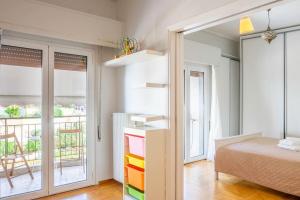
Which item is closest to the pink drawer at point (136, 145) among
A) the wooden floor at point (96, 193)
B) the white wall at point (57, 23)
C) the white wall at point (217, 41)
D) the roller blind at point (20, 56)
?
the wooden floor at point (96, 193)

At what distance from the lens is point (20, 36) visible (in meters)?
2.80

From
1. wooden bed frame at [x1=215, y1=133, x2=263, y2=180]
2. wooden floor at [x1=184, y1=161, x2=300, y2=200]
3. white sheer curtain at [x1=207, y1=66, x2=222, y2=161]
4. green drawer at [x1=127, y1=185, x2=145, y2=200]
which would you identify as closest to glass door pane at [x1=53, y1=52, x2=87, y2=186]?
green drawer at [x1=127, y1=185, x2=145, y2=200]

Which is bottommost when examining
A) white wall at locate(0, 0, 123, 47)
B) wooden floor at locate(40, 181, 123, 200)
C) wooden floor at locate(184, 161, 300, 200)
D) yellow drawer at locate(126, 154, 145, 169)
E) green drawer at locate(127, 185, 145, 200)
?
wooden floor at locate(184, 161, 300, 200)

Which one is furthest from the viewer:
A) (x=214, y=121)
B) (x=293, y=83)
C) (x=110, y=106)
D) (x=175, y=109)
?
(x=214, y=121)

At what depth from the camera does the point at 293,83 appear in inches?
177

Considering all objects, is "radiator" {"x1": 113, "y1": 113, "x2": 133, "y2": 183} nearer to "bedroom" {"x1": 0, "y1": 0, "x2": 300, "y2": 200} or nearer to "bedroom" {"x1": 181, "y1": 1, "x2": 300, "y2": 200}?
"bedroom" {"x1": 0, "y1": 0, "x2": 300, "y2": 200}

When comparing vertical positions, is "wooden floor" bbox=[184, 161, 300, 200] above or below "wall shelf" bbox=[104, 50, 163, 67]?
below

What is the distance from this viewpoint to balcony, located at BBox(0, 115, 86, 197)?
2.79 m

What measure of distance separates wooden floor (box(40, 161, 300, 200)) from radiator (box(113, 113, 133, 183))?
0.70 feet

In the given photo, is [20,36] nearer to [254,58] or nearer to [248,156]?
[248,156]

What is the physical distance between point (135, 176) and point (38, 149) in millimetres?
1354

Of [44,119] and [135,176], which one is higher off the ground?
[44,119]

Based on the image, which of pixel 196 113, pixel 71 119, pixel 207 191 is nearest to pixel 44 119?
pixel 71 119

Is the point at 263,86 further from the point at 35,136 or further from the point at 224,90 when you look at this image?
the point at 35,136
